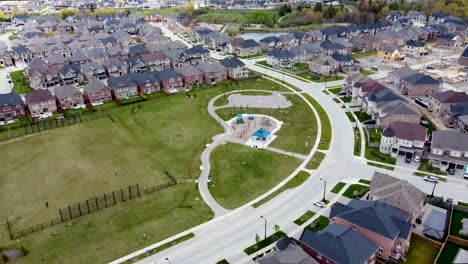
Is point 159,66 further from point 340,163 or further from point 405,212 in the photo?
point 405,212

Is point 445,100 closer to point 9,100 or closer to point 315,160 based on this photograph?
point 315,160

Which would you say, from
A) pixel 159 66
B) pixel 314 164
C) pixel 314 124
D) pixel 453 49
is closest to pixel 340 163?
pixel 314 164

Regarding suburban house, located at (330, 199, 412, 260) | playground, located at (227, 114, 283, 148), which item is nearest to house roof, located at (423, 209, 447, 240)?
suburban house, located at (330, 199, 412, 260)

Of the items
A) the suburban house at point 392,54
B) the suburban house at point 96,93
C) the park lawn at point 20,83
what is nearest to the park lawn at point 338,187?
the suburban house at point 96,93

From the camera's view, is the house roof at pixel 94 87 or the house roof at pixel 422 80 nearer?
the house roof at pixel 94 87

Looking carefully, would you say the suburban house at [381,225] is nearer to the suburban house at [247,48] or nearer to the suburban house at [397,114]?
the suburban house at [397,114]

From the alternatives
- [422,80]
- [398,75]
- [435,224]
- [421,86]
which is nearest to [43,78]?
[398,75]

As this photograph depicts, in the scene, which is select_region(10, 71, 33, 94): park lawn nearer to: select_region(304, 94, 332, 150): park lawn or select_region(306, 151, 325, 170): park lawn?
select_region(304, 94, 332, 150): park lawn
